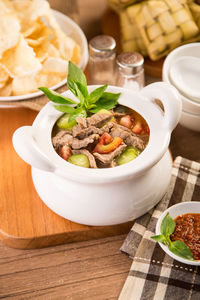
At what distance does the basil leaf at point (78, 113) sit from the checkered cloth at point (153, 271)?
1.51 ft

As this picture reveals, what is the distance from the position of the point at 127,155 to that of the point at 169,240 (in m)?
0.33

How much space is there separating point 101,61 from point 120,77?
0.14m

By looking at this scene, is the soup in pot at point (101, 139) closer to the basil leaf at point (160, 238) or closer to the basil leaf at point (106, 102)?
the basil leaf at point (106, 102)

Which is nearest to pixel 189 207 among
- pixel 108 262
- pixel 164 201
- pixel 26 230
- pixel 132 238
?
pixel 164 201

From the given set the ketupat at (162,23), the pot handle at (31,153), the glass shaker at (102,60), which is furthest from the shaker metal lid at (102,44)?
the pot handle at (31,153)

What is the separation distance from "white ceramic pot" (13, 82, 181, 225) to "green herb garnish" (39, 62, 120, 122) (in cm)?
4

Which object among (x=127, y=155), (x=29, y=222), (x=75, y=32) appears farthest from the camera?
(x=75, y=32)

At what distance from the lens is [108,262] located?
5.18ft

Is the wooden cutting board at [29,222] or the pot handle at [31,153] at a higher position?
the pot handle at [31,153]

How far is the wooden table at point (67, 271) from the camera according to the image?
1494mm

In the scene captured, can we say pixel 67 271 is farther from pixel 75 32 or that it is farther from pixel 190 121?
pixel 75 32

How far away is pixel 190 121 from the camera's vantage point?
1.96m

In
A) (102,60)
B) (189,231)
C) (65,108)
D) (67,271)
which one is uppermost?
(65,108)

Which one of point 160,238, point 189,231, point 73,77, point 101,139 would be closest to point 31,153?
point 101,139
